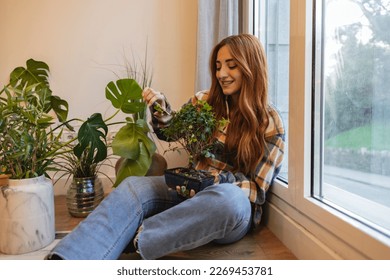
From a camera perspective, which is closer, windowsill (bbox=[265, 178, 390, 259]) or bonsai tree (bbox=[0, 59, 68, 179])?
windowsill (bbox=[265, 178, 390, 259])

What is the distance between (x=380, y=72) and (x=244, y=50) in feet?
1.87

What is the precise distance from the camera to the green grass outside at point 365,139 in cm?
77

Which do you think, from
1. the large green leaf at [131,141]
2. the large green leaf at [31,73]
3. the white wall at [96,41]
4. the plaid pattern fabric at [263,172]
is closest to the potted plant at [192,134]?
the plaid pattern fabric at [263,172]

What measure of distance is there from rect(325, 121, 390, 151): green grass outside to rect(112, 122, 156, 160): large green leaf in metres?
0.82

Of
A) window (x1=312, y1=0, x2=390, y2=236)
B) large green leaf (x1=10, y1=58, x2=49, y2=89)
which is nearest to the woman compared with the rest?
window (x1=312, y1=0, x2=390, y2=236)

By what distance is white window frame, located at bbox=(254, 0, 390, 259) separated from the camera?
85 cm

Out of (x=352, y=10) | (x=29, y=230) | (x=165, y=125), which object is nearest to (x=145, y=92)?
(x=165, y=125)

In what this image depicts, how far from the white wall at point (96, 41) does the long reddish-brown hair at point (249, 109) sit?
29.7 inches

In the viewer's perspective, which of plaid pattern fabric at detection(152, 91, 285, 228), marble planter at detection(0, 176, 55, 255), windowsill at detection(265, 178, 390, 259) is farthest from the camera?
plaid pattern fabric at detection(152, 91, 285, 228)

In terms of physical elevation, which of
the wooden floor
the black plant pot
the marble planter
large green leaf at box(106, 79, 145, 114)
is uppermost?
large green leaf at box(106, 79, 145, 114)

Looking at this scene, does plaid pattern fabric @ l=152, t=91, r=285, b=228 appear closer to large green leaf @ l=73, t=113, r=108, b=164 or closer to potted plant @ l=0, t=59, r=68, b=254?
large green leaf @ l=73, t=113, r=108, b=164
